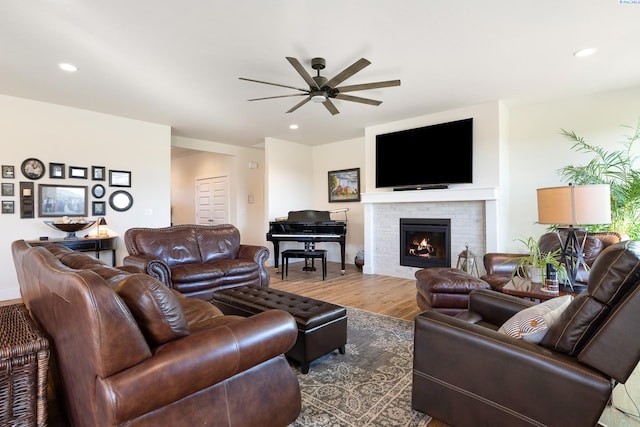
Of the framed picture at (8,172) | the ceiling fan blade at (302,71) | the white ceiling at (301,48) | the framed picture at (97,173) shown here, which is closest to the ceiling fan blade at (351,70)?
the ceiling fan blade at (302,71)

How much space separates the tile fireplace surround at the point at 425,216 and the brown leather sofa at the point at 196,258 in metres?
2.27

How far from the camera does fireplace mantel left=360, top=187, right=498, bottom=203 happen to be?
4484mm

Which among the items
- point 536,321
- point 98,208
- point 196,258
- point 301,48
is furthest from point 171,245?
point 536,321

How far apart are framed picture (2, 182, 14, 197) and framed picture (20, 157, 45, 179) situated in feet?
0.70

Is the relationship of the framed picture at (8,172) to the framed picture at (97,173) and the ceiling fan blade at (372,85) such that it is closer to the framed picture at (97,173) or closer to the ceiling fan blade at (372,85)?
the framed picture at (97,173)

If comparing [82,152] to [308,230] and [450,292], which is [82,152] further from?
[450,292]

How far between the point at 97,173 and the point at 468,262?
569 cm

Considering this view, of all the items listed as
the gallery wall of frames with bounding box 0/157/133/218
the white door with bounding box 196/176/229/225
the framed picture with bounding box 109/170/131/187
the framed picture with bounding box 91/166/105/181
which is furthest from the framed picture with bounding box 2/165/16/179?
the white door with bounding box 196/176/229/225

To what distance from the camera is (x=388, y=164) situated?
539 cm

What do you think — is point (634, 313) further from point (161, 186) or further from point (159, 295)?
point (161, 186)

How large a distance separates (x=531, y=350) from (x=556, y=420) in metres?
0.26

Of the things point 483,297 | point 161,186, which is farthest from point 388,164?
point 161,186

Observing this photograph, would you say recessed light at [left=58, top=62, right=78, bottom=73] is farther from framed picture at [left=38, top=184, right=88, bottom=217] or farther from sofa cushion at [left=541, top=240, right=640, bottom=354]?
sofa cushion at [left=541, top=240, right=640, bottom=354]

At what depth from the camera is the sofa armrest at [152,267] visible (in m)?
3.39
